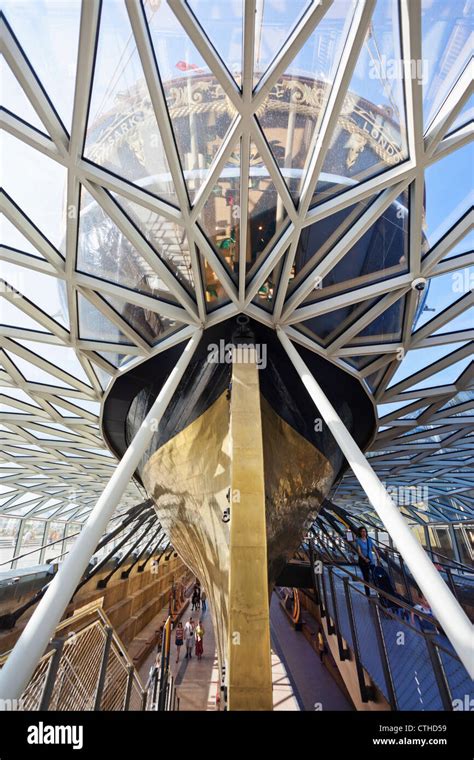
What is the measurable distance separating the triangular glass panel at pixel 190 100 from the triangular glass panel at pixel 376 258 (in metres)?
4.43

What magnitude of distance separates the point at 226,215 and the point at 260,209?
86 centimetres

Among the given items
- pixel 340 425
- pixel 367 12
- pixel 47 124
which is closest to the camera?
pixel 367 12

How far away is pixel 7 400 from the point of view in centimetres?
1702

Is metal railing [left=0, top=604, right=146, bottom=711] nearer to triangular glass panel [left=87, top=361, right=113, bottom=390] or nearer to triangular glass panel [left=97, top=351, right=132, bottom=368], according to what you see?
triangular glass panel [left=97, top=351, right=132, bottom=368]

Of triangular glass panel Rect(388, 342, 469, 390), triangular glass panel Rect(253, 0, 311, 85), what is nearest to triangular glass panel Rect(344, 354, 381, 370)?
triangular glass panel Rect(388, 342, 469, 390)

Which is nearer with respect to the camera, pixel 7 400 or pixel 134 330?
pixel 134 330

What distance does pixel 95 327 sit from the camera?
11.9m

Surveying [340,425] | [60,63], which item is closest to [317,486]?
[340,425]

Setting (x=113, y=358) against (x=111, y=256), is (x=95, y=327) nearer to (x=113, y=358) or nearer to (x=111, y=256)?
(x=113, y=358)

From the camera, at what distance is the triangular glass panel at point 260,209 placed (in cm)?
863

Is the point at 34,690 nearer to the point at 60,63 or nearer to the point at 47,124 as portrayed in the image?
the point at 47,124

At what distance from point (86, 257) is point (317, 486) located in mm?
10240

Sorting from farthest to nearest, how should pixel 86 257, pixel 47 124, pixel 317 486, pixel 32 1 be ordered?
pixel 317 486
pixel 86 257
pixel 47 124
pixel 32 1

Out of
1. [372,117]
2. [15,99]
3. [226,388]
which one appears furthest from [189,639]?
[372,117]
